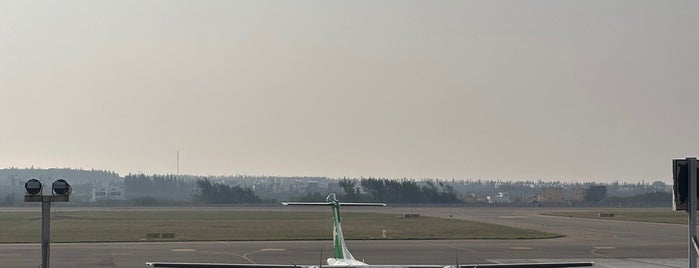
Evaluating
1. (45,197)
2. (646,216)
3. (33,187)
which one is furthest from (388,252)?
(646,216)

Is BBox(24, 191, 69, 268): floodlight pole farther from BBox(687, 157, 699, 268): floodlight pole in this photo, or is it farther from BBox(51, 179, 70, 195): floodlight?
BBox(687, 157, 699, 268): floodlight pole

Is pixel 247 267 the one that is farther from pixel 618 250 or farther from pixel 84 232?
pixel 84 232

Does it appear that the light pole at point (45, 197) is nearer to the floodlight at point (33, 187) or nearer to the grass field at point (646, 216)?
the floodlight at point (33, 187)

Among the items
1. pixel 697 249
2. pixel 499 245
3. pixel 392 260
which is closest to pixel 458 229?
pixel 499 245

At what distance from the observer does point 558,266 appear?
37.6m

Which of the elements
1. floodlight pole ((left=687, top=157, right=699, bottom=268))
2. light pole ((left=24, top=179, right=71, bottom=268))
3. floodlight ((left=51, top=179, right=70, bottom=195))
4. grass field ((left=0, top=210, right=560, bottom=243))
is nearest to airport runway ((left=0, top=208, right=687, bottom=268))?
grass field ((left=0, top=210, right=560, bottom=243))

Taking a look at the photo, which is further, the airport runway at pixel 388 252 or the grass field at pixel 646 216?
the grass field at pixel 646 216

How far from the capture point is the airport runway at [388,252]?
Answer: 6100cm

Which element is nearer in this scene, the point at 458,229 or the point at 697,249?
the point at 697,249

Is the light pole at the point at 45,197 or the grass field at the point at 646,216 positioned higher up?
the light pole at the point at 45,197

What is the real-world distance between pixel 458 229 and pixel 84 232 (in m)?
38.5

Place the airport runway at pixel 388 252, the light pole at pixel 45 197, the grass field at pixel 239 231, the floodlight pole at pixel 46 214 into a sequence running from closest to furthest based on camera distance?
the floodlight pole at pixel 46 214 → the light pole at pixel 45 197 → the airport runway at pixel 388 252 → the grass field at pixel 239 231

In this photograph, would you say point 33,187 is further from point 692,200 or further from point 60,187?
point 692,200

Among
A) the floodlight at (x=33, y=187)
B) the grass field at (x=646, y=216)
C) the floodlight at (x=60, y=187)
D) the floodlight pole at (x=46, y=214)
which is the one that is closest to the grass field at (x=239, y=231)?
the grass field at (x=646, y=216)
